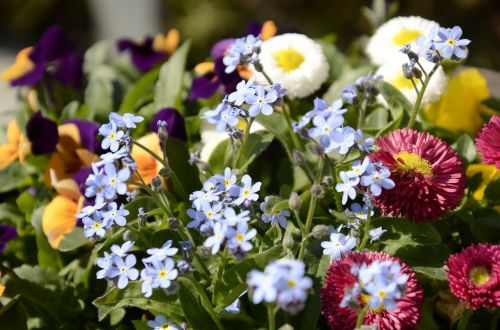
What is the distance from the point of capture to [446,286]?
70 cm

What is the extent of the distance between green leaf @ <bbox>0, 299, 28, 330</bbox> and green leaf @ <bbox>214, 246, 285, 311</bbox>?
214 millimetres

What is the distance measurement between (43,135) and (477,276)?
1.80 ft

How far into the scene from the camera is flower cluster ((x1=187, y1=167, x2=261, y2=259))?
19.7 inches

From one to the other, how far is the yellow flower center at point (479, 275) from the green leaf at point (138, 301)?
253mm

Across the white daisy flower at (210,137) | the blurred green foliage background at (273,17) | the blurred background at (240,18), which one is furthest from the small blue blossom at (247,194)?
the blurred green foliage background at (273,17)

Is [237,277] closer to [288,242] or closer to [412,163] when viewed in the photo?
[288,242]

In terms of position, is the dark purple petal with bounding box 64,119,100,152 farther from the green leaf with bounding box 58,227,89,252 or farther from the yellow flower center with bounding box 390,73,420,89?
the yellow flower center with bounding box 390,73,420,89

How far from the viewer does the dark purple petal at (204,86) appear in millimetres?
920

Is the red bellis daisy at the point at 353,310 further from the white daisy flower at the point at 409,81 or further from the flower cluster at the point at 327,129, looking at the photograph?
the white daisy flower at the point at 409,81

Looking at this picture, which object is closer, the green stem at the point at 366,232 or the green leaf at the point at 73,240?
the green stem at the point at 366,232

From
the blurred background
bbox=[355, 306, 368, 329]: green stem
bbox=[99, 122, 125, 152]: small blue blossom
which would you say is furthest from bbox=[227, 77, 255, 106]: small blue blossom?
the blurred background

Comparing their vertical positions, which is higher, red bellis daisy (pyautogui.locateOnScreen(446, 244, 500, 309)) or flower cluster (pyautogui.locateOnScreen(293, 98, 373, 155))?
flower cluster (pyautogui.locateOnScreen(293, 98, 373, 155))

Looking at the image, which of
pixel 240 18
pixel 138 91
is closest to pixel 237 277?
pixel 138 91

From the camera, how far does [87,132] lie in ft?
2.92
